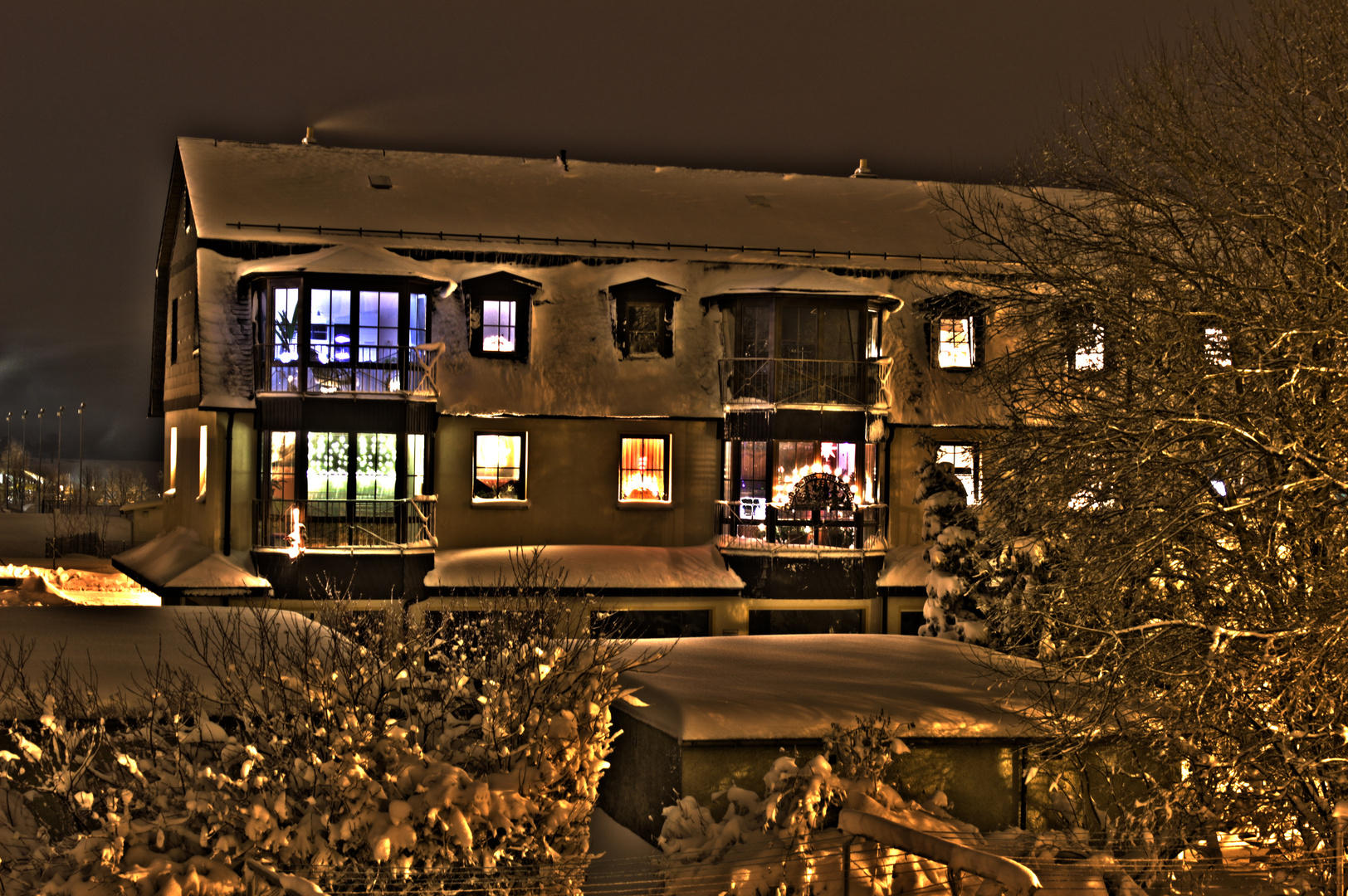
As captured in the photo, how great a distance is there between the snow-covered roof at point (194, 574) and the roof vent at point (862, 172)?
19896 mm

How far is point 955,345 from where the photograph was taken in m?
29.0

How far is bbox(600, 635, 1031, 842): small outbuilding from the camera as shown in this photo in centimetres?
1393

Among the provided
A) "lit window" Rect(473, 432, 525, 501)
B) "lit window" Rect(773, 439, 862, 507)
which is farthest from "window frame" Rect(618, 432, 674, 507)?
"lit window" Rect(773, 439, 862, 507)

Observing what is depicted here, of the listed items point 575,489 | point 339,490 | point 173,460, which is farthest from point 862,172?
point 173,460

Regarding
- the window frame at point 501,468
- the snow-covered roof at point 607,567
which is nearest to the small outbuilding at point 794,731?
the snow-covered roof at point 607,567

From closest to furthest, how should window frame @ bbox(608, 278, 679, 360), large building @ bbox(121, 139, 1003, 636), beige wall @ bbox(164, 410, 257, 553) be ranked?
large building @ bbox(121, 139, 1003, 636) < beige wall @ bbox(164, 410, 257, 553) < window frame @ bbox(608, 278, 679, 360)

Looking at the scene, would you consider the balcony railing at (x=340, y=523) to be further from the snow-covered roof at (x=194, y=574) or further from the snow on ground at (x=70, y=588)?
the snow on ground at (x=70, y=588)

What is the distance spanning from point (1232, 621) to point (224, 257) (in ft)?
69.8

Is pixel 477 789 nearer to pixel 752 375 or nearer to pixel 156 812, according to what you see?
pixel 156 812

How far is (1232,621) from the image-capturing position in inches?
520

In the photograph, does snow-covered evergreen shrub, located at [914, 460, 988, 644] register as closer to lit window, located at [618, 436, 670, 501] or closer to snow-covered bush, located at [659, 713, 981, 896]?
lit window, located at [618, 436, 670, 501]

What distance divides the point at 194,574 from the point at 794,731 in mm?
15051

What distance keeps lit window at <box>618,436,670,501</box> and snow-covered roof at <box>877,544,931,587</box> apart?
529 centimetres

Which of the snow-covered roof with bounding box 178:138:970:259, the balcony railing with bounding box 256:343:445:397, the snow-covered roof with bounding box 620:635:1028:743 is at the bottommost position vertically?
the snow-covered roof with bounding box 620:635:1028:743
